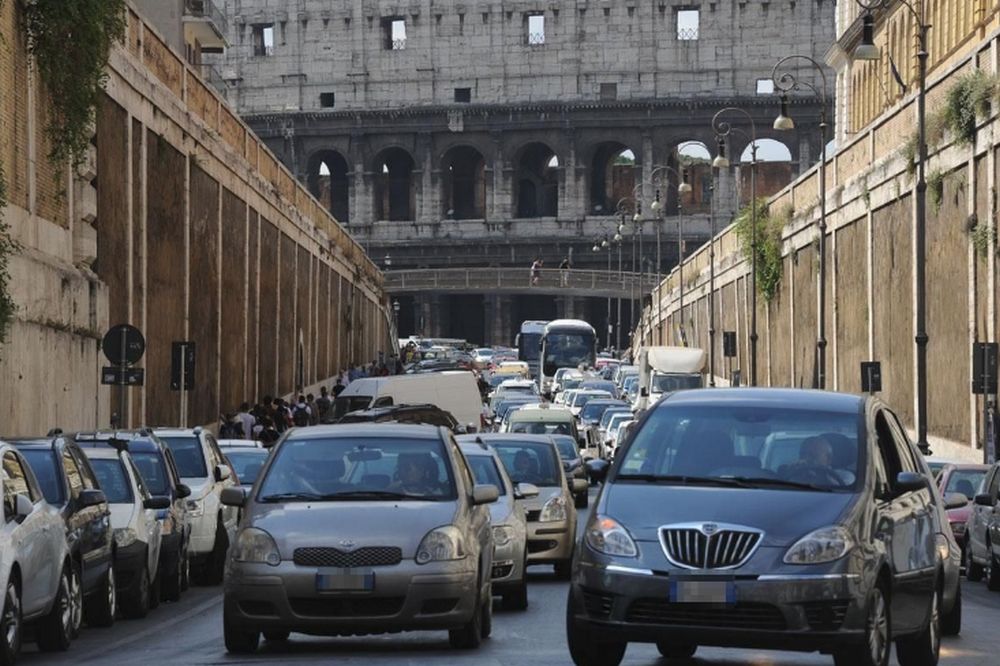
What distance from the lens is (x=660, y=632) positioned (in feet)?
41.0

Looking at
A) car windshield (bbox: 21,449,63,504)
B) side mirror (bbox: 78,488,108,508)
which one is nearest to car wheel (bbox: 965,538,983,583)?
side mirror (bbox: 78,488,108,508)

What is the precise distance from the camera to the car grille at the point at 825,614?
12.4 m

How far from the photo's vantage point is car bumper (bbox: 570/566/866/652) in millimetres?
12359

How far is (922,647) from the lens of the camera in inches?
559

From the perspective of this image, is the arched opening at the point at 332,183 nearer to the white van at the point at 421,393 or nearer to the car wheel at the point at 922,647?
the white van at the point at 421,393

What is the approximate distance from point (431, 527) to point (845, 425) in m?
3.03

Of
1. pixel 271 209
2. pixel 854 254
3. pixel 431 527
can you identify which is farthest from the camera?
pixel 271 209

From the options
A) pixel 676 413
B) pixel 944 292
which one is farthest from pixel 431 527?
pixel 944 292

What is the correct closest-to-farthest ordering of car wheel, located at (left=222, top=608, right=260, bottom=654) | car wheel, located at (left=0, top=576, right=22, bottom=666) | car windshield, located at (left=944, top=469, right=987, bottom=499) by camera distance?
car wheel, located at (left=0, top=576, right=22, bottom=666)
car wheel, located at (left=222, top=608, right=260, bottom=654)
car windshield, located at (left=944, top=469, right=987, bottom=499)

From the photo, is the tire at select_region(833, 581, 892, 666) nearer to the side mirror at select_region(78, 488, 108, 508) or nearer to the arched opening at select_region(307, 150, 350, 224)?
the side mirror at select_region(78, 488, 108, 508)

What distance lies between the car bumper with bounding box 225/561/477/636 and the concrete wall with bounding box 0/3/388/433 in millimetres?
14654

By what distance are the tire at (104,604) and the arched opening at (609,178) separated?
13149cm

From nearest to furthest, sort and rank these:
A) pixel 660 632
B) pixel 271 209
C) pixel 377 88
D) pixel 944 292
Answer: pixel 660 632 → pixel 944 292 → pixel 271 209 → pixel 377 88

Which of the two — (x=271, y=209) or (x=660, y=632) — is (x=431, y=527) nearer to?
(x=660, y=632)
